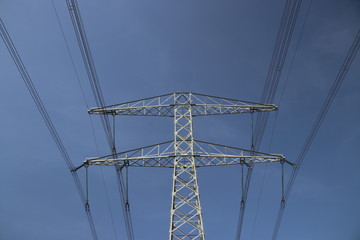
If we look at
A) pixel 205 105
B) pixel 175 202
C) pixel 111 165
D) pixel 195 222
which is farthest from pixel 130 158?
pixel 205 105

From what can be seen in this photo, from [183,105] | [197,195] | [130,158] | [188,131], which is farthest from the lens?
[183,105]

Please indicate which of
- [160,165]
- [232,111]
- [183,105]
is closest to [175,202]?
[160,165]

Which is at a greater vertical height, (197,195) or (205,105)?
(205,105)

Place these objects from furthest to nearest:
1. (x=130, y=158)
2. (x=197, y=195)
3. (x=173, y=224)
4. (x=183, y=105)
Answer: (x=183, y=105)
(x=130, y=158)
(x=197, y=195)
(x=173, y=224)

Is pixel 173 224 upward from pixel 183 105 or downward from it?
downward

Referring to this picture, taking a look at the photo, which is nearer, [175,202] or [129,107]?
[175,202]

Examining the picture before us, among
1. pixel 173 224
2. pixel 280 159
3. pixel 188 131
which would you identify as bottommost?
pixel 173 224

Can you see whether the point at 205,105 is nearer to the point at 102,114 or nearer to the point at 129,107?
the point at 129,107

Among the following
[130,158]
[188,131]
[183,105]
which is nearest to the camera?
[130,158]

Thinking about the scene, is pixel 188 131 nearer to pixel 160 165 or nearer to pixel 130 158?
pixel 160 165
